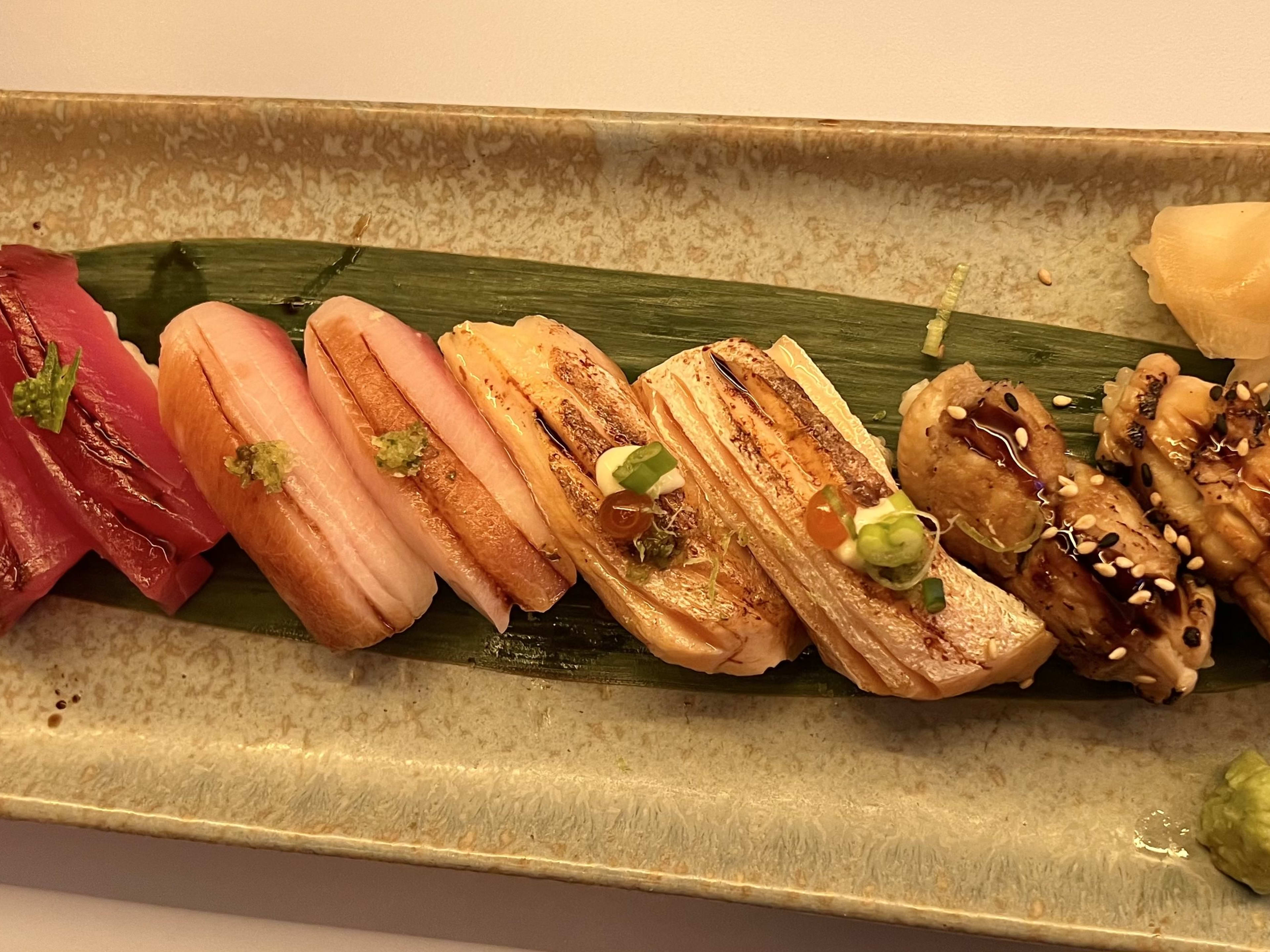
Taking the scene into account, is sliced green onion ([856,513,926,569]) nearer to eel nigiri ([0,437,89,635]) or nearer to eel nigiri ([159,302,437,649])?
eel nigiri ([159,302,437,649])

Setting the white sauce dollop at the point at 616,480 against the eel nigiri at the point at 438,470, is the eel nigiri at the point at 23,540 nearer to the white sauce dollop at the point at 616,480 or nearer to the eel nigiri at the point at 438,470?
the eel nigiri at the point at 438,470

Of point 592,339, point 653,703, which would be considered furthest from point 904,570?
point 592,339

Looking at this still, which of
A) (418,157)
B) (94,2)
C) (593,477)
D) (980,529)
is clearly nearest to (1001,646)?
(980,529)

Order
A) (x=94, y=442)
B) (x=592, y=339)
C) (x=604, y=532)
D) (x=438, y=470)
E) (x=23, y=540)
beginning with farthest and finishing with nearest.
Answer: (x=592, y=339) < (x=23, y=540) < (x=94, y=442) < (x=438, y=470) < (x=604, y=532)

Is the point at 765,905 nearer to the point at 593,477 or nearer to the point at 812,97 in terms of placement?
the point at 593,477

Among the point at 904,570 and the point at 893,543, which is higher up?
the point at 893,543

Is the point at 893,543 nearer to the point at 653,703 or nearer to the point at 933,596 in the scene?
the point at 933,596

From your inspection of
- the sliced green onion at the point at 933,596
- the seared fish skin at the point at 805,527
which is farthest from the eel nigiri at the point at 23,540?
the sliced green onion at the point at 933,596
